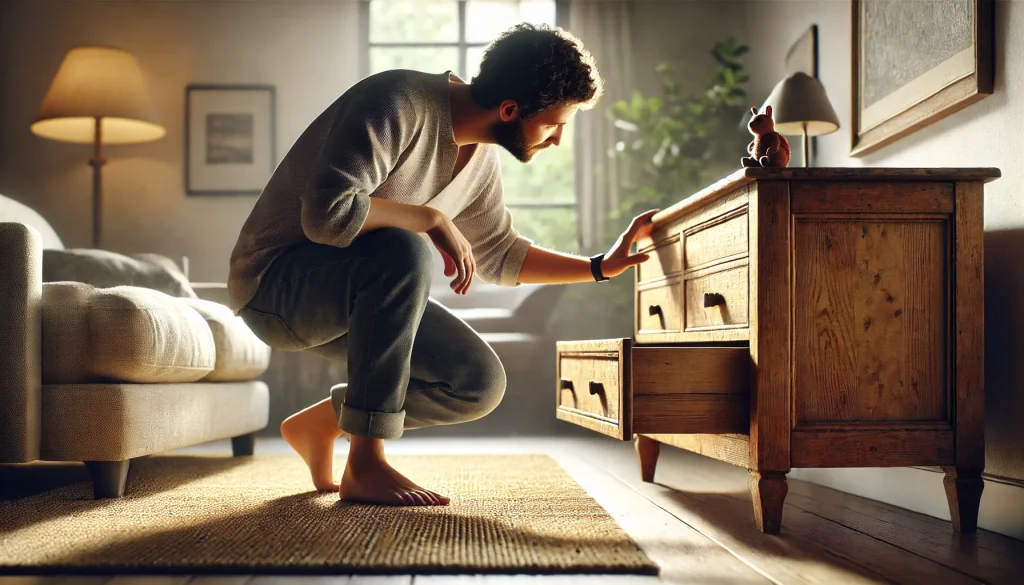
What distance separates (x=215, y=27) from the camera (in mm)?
4309

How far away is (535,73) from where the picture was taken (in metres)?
1.48

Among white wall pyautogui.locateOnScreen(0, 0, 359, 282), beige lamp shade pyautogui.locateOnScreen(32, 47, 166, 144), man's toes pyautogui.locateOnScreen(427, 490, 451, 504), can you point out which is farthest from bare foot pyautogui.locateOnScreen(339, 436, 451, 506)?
white wall pyautogui.locateOnScreen(0, 0, 359, 282)

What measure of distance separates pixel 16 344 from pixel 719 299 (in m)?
1.26

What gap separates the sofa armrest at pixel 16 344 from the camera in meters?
1.56

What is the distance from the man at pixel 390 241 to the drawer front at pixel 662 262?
19 cm

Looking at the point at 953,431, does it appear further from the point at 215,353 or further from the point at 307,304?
the point at 215,353

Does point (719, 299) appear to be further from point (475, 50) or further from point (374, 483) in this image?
point (475, 50)

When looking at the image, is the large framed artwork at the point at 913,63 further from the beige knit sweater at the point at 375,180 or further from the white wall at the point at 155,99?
the white wall at the point at 155,99

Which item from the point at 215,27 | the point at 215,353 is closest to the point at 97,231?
the point at 215,27

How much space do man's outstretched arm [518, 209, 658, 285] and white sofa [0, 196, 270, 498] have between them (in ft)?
2.45

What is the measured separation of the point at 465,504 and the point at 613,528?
333 millimetres

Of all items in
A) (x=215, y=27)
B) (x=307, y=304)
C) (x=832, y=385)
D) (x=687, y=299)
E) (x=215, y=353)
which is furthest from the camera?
(x=215, y=27)

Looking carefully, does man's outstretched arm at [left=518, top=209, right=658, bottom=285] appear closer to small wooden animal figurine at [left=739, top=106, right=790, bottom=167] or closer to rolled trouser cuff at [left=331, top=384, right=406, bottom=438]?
small wooden animal figurine at [left=739, top=106, right=790, bottom=167]

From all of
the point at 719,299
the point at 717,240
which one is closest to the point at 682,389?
the point at 719,299
